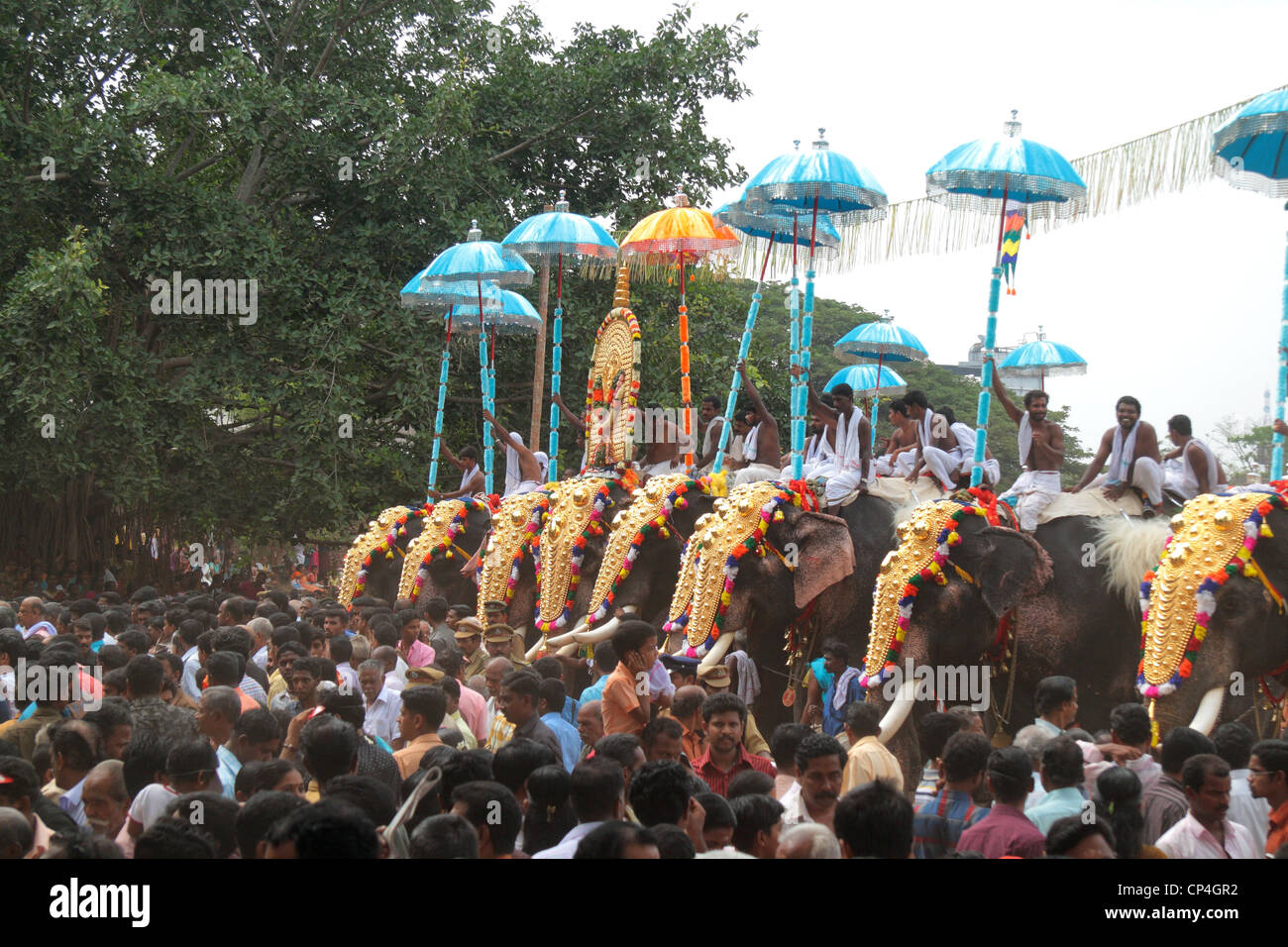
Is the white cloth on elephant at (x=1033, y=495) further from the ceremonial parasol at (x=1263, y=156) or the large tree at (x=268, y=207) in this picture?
the large tree at (x=268, y=207)

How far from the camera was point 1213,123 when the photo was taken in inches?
347

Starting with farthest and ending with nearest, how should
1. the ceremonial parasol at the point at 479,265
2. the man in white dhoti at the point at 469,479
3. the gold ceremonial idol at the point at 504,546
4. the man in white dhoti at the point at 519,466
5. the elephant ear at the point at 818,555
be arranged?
the man in white dhoti at the point at 469,479, the man in white dhoti at the point at 519,466, the ceremonial parasol at the point at 479,265, the gold ceremonial idol at the point at 504,546, the elephant ear at the point at 818,555

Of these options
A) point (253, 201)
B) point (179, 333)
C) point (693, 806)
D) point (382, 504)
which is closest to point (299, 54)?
point (253, 201)

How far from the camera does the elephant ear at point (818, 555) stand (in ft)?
30.2

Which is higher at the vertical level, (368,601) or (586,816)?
(586,816)

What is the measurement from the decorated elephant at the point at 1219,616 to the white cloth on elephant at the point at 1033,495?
1.71 m

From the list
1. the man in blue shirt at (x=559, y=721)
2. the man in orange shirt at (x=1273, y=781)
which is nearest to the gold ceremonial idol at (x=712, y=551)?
the man in blue shirt at (x=559, y=721)

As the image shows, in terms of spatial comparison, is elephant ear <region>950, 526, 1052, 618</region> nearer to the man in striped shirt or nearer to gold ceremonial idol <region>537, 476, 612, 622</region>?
the man in striped shirt

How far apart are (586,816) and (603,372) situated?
8375mm

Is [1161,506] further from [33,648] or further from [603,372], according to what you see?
[33,648]

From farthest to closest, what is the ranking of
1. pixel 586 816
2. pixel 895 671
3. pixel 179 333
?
pixel 179 333 < pixel 895 671 < pixel 586 816

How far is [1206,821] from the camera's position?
4523 mm

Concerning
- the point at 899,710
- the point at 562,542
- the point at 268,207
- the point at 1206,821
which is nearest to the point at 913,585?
the point at 899,710
